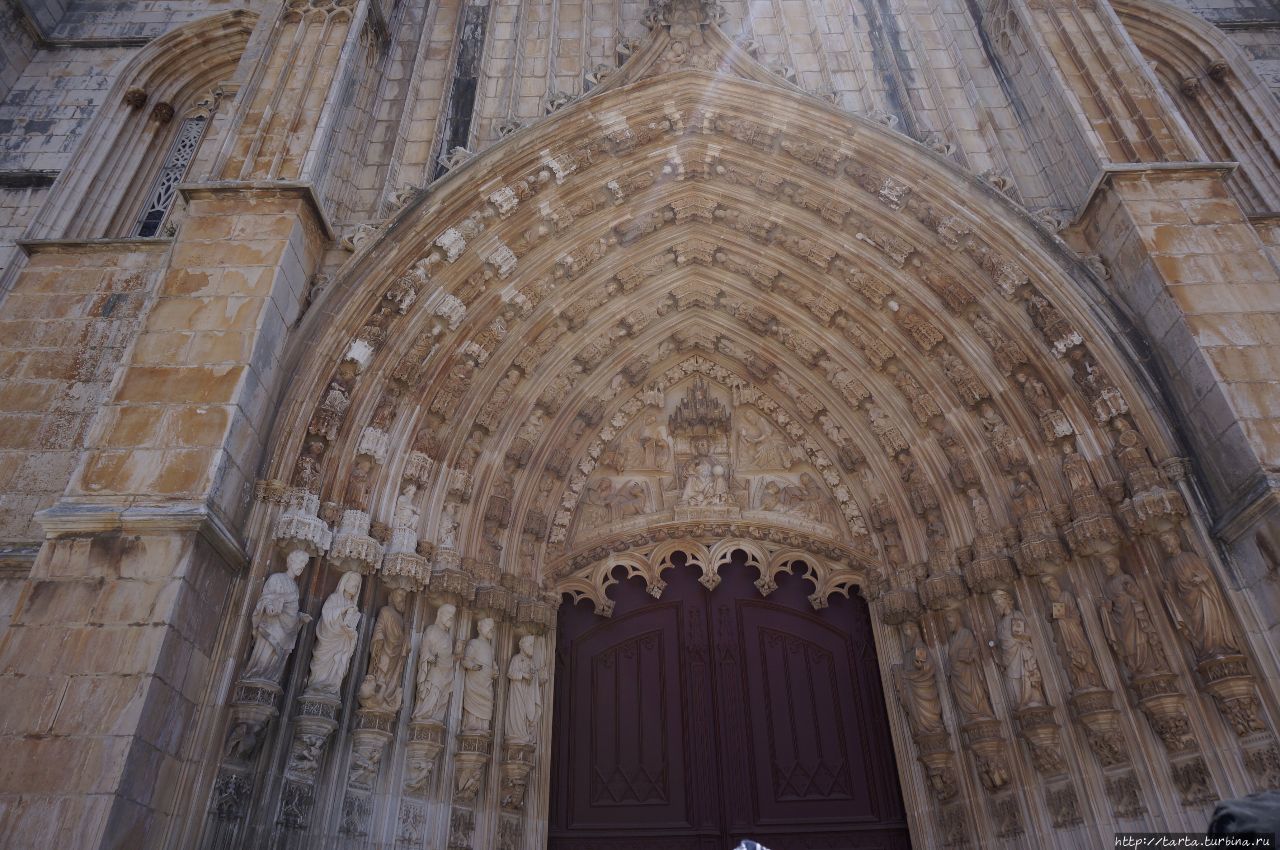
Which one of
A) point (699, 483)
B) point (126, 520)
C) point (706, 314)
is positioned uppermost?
point (706, 314)

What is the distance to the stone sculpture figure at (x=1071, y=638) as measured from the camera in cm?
525

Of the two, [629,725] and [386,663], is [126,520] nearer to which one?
[386,663]

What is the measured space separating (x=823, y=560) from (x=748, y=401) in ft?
5.34

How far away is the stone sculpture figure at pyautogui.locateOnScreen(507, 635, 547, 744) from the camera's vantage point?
226 inches

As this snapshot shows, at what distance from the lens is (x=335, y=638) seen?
5117 mm

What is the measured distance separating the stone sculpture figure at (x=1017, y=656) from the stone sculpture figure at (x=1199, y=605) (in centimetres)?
90

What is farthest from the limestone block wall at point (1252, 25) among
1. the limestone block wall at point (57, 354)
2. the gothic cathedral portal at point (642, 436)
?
the limestone block wall at point (57, 354)

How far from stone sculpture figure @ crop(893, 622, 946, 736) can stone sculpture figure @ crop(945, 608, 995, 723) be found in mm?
146

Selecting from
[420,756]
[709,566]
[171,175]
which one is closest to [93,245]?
[171,175]

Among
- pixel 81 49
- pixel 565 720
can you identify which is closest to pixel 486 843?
pixel 565 720

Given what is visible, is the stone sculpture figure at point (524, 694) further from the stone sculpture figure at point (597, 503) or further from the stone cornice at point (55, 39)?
the stone cornice at point (55, 39)

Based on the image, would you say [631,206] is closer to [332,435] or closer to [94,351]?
[332,435]

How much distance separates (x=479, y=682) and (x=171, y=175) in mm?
6671

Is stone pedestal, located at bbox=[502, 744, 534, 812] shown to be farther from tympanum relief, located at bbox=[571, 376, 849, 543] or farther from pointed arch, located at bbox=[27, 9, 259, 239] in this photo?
pointed arch, located at bbox=[27, 9, 259, 239]
